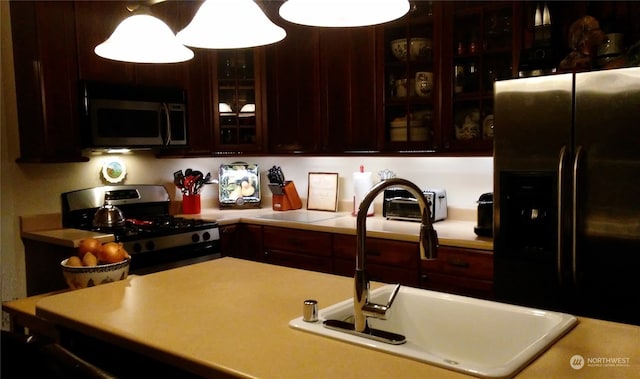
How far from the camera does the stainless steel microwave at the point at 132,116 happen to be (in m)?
3.26

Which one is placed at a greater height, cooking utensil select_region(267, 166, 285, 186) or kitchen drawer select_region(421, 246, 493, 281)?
cooking utensil select_region(267, 166, 285, 186)

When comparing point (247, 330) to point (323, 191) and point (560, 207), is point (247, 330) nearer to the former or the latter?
point (560, 207)

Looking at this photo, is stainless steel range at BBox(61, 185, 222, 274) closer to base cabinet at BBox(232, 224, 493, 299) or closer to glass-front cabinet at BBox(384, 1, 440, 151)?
base cabinet at BBox(232, 224, 493, 299)

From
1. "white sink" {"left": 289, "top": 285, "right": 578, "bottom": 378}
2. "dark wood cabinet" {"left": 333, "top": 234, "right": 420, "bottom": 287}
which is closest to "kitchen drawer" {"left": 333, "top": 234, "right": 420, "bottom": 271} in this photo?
"dark wood cabinet" {"left": 333, "top": 234, "right": 420, "bottom": 287}

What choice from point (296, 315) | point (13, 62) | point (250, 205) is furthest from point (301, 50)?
point (296, 315)

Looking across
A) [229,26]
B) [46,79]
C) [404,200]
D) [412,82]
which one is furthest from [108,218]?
[229,26]

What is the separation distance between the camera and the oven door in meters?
3.15

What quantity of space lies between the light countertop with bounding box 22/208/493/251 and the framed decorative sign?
→ 0.09m

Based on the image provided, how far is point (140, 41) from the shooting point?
1.69 m

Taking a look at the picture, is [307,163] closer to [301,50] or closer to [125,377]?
[301,50]

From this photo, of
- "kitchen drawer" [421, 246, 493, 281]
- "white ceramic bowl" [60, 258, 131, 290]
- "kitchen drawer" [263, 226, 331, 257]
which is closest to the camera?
"white ceramic bowl" [60, 258, 131, 290]

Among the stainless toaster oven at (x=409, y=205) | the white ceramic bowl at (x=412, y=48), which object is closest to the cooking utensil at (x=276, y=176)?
the stainless toaster oven at (x=409, y=205)

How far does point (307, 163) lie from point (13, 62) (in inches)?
83.0

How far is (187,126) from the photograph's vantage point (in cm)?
382
